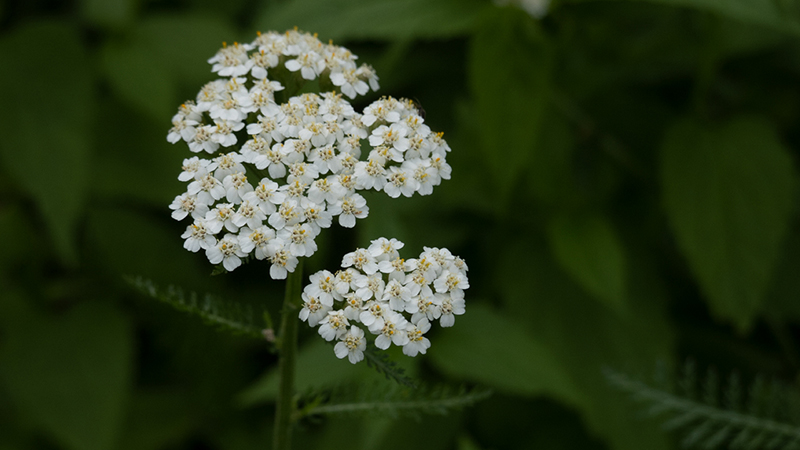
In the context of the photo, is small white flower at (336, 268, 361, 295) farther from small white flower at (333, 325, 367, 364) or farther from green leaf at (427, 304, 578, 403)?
green leaf at (427, 304, 578, 403)

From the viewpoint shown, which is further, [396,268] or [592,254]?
[592,254]

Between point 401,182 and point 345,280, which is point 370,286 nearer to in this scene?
point 345,280

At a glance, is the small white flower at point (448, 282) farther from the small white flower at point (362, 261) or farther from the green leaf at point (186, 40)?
the green leaf at point (186, 40)

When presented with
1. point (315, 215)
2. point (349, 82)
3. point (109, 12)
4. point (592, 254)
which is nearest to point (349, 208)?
point (315, 215)

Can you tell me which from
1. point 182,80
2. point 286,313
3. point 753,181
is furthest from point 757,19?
point 182,80

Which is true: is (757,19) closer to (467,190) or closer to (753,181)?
(753,181)

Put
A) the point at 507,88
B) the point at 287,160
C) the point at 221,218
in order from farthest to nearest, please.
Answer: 1. the point at 507,88
2. the point at 287,160
3. the point at 221,218
